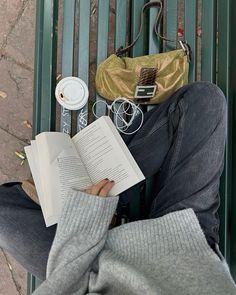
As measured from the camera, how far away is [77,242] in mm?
651

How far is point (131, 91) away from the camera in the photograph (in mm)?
984

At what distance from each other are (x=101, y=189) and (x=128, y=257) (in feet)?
0.62

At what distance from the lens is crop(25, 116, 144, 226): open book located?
86 centimetres

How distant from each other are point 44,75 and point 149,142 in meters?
0.34

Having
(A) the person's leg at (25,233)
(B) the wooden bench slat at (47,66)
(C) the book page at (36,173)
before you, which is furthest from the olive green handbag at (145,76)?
(A) the person's leg at (25,233)

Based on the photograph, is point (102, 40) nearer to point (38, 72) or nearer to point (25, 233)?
point (38, 72)

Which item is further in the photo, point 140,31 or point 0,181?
point 0,181

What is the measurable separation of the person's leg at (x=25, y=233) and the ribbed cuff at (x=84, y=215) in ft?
0.55

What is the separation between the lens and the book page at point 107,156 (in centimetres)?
86

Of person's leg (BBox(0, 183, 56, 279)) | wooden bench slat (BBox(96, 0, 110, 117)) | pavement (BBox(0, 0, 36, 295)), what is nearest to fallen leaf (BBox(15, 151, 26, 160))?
pavement (BBox(0, 0, 36, 295))

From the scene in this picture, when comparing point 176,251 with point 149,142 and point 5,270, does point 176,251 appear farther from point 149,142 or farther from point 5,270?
point 5,270

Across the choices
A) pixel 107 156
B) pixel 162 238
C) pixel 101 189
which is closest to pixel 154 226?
pixel 162 238

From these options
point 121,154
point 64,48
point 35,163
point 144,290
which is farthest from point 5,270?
point 144,290

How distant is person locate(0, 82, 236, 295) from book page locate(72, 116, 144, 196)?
36mm
